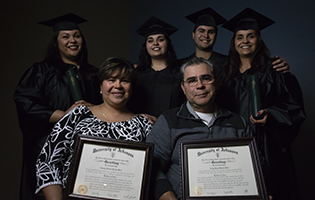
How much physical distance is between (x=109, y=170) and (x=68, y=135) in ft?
1.63

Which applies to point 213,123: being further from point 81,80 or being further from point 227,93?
point 81,80

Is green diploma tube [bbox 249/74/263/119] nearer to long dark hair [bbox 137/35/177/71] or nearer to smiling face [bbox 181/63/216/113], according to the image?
smiling face [bbox 181/63/216/113]

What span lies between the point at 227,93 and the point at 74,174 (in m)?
1.60

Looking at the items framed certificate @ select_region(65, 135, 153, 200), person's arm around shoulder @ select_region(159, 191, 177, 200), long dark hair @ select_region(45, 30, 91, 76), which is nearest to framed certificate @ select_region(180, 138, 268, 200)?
person's arm around shoulder @ select_region(159, 191, 177, 200)

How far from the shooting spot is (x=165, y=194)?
1.67 m

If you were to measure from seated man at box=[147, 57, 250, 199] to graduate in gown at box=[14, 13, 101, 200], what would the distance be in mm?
790

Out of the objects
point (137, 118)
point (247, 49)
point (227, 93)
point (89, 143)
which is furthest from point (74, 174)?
point (247, 49)

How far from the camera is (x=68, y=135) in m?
1.92

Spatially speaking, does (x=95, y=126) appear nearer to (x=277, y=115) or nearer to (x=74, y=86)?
(x=74, y=86)

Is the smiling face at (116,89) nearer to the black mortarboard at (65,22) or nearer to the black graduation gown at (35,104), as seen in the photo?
the black graduation gown at (35,104)

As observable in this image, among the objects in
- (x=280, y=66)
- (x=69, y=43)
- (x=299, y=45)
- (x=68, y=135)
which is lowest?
(x=68, y=135)

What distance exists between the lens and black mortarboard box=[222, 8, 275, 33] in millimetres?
2667

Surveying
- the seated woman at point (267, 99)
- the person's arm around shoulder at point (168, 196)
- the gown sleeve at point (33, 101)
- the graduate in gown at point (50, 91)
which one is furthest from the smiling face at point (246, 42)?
the gown sleeve at point (33, 101)

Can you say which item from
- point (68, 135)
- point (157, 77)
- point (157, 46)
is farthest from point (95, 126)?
point (157, 46)
